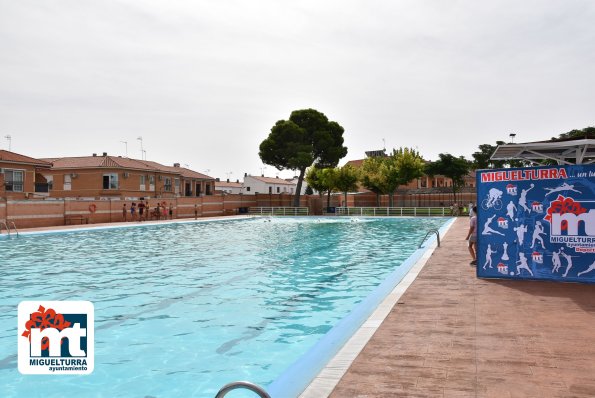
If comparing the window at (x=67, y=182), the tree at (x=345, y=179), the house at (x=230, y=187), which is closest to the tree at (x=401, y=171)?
the tree at (x=345, y=179)

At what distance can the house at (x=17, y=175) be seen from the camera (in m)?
38.6

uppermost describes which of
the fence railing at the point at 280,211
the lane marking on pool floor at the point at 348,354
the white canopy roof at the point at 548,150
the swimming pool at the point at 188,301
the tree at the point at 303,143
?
the tree at the point at 303,143

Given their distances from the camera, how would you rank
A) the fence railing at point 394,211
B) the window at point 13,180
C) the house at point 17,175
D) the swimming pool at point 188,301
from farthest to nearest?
the fence railing at point 394,211
the window at point 13,180
the house at point 17,175
the swimming pool at point 188,301

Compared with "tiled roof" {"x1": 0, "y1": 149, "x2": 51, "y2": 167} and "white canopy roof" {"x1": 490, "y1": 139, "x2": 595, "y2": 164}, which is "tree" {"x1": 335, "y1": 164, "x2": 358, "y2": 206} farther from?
"white canopy roof" {"x1": 490, "y1": 139, "x2": 595, "y2": 164}

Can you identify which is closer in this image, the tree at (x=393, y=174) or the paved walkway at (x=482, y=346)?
the paved walkway at (x=482, y=346)

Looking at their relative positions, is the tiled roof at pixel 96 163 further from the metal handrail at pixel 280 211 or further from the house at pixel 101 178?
the metal handrail at pixel 280 211

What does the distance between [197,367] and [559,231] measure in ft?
25.2

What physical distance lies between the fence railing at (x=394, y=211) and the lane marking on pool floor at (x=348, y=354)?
37.2m

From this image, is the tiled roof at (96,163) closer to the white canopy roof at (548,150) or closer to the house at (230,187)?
the house at (230,187)

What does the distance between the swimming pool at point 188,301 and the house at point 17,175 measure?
63.1 feet

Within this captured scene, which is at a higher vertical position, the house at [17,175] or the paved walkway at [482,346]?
the house at [17,175]

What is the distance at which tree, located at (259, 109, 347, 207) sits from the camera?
59.9m

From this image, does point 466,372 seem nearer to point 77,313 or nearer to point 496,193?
point 77,313

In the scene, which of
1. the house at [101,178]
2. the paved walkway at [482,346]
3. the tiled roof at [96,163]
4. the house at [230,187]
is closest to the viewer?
the paved walkway at [482,346]
